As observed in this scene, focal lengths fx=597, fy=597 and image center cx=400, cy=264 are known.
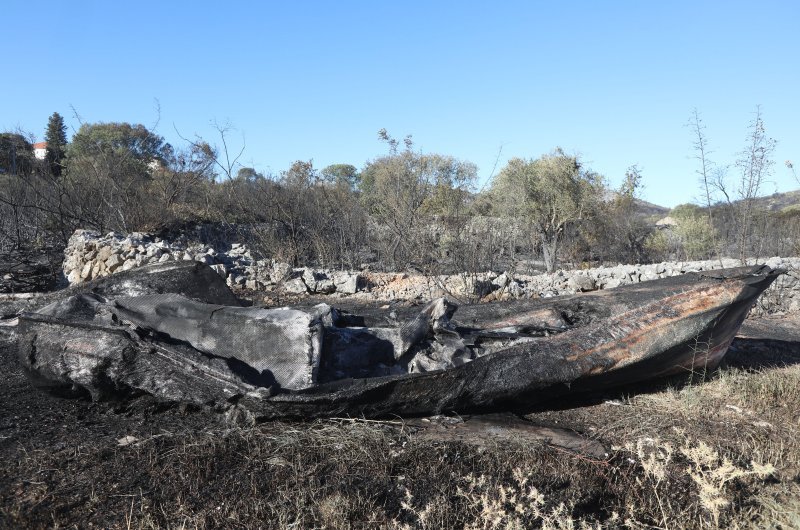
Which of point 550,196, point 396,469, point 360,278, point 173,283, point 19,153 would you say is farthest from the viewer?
point 550,196

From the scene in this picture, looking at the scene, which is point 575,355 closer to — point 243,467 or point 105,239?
point 243,467

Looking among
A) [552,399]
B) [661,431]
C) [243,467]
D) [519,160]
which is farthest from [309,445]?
[519,160]

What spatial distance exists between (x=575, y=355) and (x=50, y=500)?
346 cm

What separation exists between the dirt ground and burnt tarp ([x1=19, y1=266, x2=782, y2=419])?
0.21 metres

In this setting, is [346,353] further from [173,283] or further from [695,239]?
[695,239]

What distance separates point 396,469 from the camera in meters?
3.47

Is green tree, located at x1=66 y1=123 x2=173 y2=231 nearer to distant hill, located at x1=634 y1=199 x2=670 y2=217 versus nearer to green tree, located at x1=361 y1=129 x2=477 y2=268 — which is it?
green tree, located at x1=361 y1=129 x2=477 y2=268

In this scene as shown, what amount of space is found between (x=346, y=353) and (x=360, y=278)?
23.9 feet

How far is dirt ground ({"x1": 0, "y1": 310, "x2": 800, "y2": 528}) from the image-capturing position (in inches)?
117

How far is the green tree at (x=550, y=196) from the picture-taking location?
2038cm

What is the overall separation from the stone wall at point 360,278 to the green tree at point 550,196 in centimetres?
729

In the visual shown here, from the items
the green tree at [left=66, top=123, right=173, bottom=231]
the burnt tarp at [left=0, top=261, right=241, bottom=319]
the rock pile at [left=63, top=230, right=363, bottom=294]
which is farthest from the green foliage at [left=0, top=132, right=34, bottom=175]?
the burnt tarp at [left=0, top=261, right=241, bottom=319]

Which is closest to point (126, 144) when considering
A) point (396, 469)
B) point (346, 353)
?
point (346, 353)

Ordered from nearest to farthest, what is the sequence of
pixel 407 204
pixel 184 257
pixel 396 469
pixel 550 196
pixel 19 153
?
pixel 396 469 → pixel 184 257 → pixel 407 204 → pixel 19 153 → pixel 550 196
